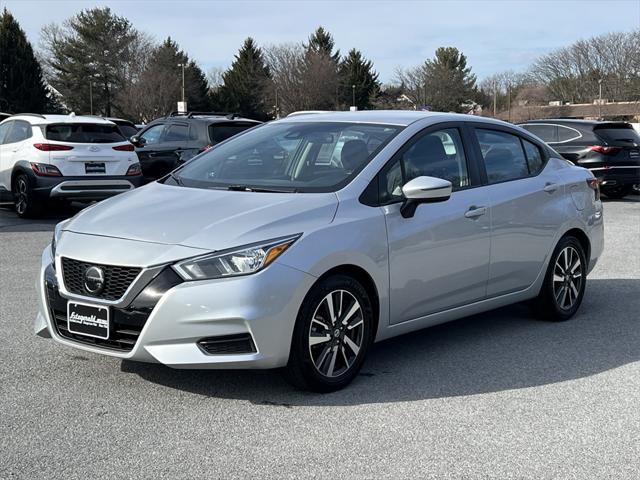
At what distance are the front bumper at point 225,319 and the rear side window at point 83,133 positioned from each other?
9.22 metres

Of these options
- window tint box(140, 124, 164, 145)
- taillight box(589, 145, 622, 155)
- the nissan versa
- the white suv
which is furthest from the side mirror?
taillight box(589, 145, 622, 155)

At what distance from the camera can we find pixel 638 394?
4816mm

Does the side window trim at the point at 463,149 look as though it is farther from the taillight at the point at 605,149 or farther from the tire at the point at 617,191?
the tire at the point at 617,191

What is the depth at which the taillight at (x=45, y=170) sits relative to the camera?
1284 cm

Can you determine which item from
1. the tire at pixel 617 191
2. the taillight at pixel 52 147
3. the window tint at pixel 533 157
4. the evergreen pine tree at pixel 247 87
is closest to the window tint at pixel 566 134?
the tire at pixel 617 191

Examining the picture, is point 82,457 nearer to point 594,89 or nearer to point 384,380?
point 384,380

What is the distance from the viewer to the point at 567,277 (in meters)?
6.67

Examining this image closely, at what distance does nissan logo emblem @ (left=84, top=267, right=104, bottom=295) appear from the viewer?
4.38 meters

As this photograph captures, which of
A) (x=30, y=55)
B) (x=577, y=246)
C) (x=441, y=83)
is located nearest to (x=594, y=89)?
(x=441, y=83)

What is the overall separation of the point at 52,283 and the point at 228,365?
1.15 metres

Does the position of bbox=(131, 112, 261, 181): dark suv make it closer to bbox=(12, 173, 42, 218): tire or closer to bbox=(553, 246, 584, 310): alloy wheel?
bbox=(12, 173, 42, 218): tire

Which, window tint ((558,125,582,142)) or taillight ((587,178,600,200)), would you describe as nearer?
taillight ((587,178,600,200))

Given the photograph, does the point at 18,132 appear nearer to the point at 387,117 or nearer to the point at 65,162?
the point at 65,162

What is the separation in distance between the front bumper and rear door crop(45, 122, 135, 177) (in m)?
8.98
